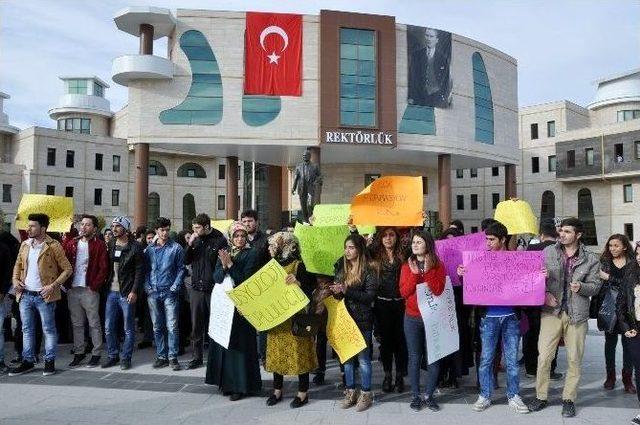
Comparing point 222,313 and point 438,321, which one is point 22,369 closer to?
point 222,313

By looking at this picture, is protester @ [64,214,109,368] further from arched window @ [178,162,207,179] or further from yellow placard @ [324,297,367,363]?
arched window @ [178,162,207,179]

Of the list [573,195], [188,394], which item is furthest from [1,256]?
[573,195]

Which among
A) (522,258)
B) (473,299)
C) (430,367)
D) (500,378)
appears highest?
(522,258)

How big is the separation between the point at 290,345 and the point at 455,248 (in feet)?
7.32

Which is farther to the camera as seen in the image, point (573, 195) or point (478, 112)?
point (573, 195)

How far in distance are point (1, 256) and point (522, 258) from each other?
6528 millimetres

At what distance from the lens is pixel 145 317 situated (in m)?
8.97

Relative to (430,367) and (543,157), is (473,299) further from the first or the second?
(543,157)

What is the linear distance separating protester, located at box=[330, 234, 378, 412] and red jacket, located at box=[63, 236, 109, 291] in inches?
145

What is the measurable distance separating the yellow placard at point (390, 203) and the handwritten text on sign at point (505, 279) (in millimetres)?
1206

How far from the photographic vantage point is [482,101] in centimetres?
3141

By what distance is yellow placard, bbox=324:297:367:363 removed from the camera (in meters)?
5.46

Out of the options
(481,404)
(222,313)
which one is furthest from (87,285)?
(481,404)

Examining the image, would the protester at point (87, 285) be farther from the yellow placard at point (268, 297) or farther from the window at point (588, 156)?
the window at point (588, 156)
